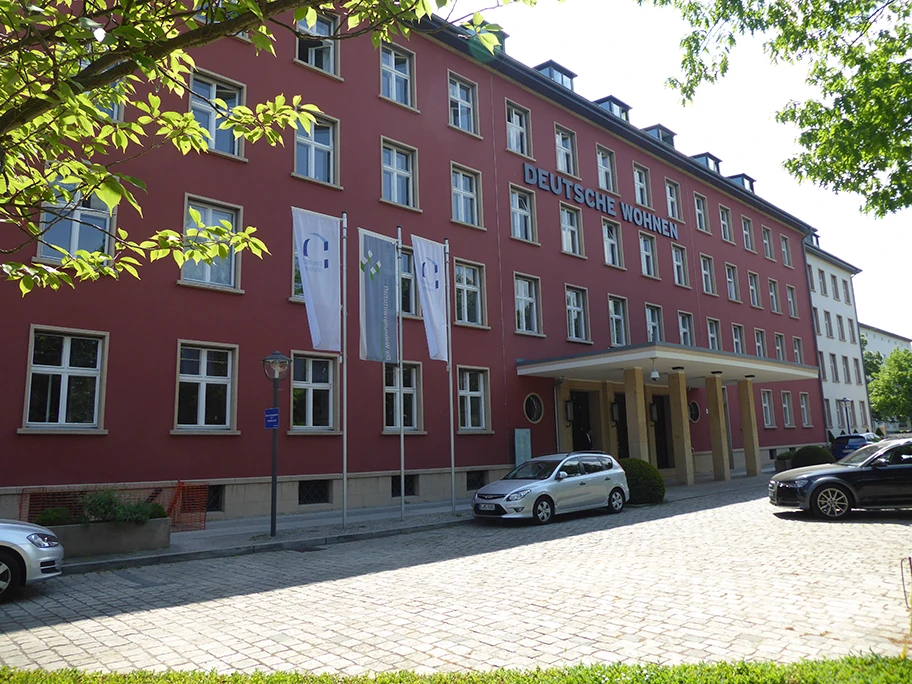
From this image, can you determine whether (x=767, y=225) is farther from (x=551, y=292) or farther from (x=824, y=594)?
(x=824, y=594)

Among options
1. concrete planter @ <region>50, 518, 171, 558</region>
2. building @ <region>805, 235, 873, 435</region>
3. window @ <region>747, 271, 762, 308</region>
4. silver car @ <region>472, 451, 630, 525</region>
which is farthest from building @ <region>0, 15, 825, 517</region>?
building @ <region>805, 235, 873, 435</region>

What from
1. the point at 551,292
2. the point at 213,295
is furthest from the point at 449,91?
the point at 213,295

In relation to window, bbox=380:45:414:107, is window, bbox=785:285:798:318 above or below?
below

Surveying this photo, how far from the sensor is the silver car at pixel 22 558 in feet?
26.7

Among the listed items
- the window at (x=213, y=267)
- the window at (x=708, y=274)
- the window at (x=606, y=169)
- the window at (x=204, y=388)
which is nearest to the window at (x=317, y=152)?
the window at (x=213, y=267)

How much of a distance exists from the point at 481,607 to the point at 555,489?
8.57 metres

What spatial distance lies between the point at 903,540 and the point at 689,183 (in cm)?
2629

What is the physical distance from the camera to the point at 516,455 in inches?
872

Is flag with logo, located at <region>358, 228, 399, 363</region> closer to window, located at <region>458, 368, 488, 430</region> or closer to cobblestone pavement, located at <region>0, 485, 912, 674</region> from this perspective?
cobblestone pavement, located at <region>0, 485, 912, 674</region>

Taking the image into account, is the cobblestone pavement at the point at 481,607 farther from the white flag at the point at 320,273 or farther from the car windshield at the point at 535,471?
the white flag at the point at 320,273

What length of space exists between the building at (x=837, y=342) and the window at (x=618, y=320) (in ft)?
72.1

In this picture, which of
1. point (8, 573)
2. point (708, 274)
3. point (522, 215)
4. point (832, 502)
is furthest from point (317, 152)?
point (708, 274)

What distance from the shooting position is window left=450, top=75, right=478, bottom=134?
23531 millimetres

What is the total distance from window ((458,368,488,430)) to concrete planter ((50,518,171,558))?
1097 centimetres
